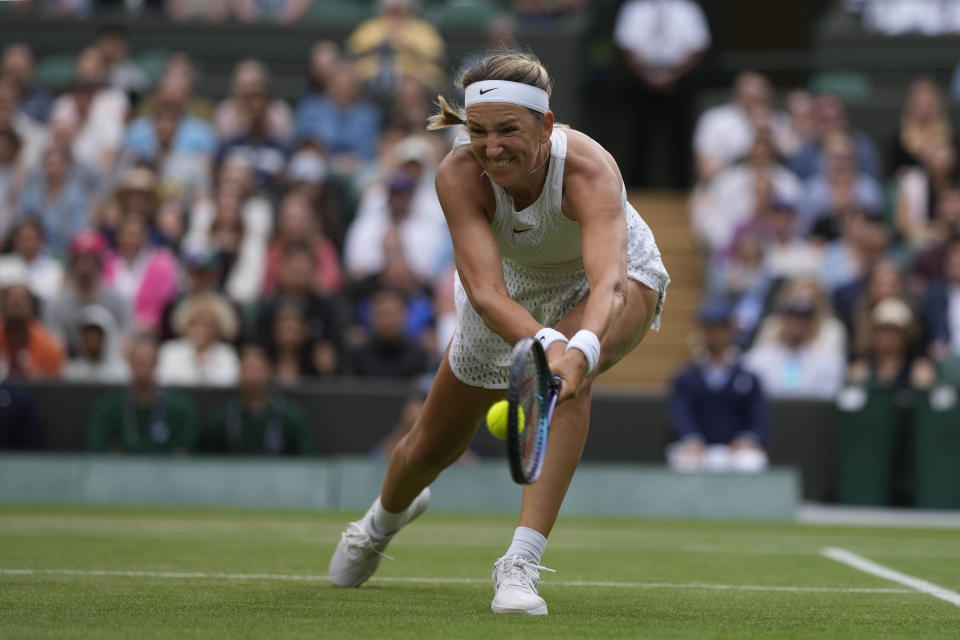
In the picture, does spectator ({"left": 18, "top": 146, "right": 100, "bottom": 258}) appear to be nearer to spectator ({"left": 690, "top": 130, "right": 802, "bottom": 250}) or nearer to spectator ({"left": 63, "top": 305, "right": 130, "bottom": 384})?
spectator ({"left": 63, "top": 305, "right": 130, "bottom": 384})

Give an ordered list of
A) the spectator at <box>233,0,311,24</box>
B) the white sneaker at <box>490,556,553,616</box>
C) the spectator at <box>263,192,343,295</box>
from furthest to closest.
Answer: the spectator at <box>233,0,311,24</box>
the spectator at <box>263,192,343,295</box>
the white sneaker at <box>490,556,553,616</box>

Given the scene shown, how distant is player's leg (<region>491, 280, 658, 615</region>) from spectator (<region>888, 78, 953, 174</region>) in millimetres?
9659

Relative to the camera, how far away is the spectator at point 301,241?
40.1 ft

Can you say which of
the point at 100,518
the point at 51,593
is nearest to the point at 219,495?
the point at 100,518

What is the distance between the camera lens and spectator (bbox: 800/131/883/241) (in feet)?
42.3

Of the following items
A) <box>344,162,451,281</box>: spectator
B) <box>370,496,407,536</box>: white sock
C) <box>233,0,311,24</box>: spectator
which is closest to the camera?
<box>370,496,407,536</box>: white sock

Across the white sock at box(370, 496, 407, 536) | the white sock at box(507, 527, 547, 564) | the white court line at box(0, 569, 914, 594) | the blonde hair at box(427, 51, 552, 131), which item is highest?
the blonde hair at box(427, 51, 552, 131)

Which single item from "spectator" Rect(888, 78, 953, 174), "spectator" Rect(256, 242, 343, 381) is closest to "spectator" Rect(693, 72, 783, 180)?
"spectator" Rect(888, 78, 953, 174)

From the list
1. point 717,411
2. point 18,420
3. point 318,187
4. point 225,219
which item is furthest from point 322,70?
point 717,411

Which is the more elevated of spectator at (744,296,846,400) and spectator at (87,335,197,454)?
spectator at (744,296,846,400)

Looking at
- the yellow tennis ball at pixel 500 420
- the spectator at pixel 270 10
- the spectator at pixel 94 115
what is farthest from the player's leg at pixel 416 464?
the spectator at pixel 270 10

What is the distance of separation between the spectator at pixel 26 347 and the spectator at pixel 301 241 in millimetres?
1780

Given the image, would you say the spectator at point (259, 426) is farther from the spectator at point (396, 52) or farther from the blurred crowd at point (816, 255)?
the spectator at point (396, 52)

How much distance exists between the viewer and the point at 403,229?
12820mm
